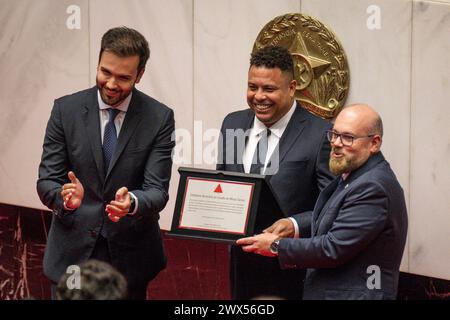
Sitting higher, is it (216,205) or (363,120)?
(363,120)

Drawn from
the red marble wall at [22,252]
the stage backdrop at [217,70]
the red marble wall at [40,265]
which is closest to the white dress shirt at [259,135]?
the stage backdrop at [217,70]

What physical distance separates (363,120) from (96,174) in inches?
52.7

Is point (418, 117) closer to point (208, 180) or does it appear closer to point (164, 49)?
point (208, 180)

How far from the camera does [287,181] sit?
5.28 m

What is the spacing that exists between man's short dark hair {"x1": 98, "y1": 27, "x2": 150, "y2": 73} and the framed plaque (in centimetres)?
63

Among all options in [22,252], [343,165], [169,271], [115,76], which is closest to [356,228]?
[343,165]

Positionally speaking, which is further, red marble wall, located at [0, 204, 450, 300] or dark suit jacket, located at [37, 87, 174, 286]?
red marble wall, located at [0, 204, 450, 300]

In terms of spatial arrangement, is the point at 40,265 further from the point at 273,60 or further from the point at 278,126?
the point at 273,60

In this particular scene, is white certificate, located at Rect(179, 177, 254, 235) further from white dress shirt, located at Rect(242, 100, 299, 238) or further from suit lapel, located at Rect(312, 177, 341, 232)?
suit lapel, located at Rect(312, 177, 341, 232)

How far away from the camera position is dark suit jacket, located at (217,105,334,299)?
528 cm

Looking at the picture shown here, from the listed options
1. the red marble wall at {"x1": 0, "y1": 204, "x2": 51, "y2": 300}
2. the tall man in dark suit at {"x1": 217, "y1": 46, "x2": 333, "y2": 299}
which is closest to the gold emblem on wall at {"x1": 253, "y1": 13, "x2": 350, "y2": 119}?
the tall man in dark suit at {"x1": 217, "y1": 46, "x2": 333, "y2": 299}

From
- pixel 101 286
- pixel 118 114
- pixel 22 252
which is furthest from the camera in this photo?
pixel 22 252

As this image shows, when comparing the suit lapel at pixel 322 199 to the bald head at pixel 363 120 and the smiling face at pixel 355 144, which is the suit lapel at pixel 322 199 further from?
the bald head at pixel 363 120

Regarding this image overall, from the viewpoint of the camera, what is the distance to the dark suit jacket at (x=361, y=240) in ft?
15.3
